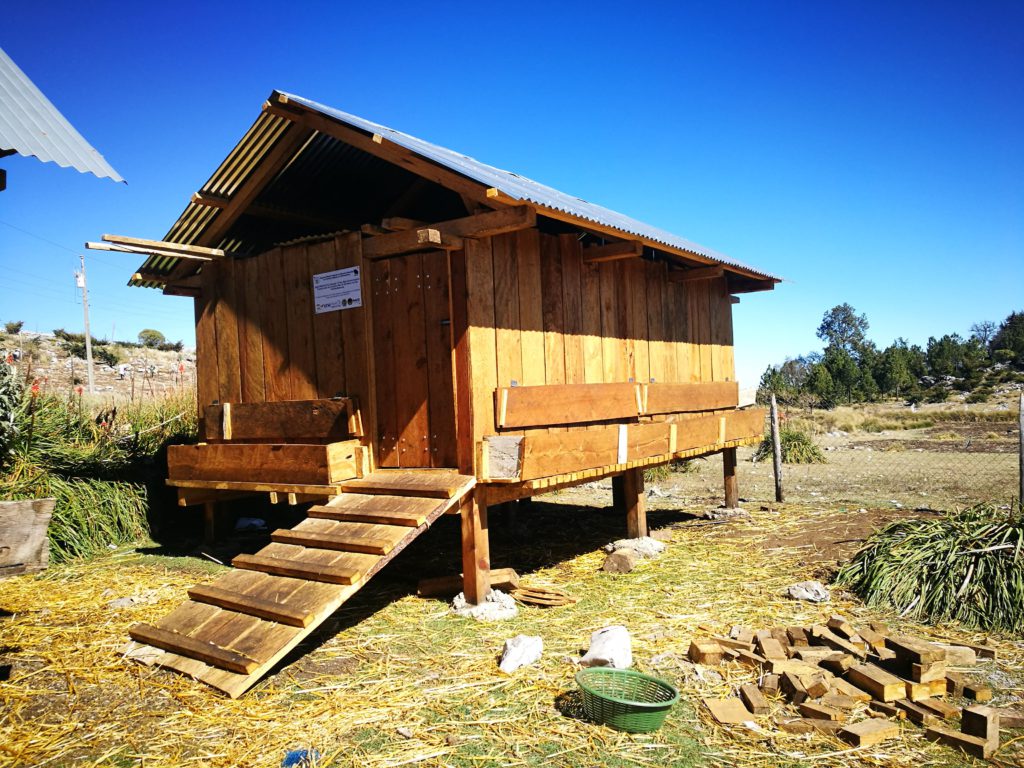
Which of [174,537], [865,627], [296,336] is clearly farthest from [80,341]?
[865,627]

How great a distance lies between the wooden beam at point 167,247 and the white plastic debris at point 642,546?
5.54 m

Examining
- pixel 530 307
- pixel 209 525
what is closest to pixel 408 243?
pixel 530 307

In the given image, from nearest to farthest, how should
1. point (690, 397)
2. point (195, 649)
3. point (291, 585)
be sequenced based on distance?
point (195, 649)
point (291, 585)
point (690, 397)

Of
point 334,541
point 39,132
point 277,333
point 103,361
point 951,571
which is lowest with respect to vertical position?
point 951,571

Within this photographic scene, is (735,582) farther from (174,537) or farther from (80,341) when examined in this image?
(80,341)

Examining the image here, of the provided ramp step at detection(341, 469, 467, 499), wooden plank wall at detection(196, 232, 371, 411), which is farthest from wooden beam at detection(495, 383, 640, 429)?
wooden plank wall at detection(196, 232, 371, 411)

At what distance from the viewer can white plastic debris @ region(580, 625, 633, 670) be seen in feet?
14.8

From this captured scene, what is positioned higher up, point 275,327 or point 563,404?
point 275,327

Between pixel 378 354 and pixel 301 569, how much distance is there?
2282mm

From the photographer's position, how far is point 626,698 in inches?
163

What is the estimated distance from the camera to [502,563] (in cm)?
798

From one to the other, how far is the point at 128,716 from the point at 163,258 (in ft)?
17.7

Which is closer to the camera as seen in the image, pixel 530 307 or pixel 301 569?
pixel 301 569

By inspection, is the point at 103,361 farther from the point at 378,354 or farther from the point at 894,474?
the point at 894,474
